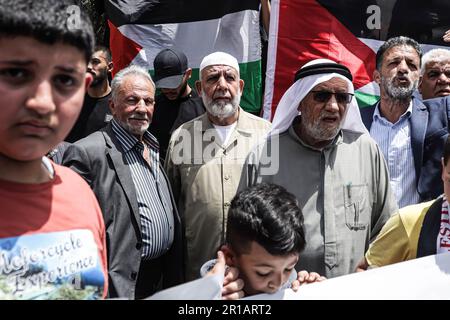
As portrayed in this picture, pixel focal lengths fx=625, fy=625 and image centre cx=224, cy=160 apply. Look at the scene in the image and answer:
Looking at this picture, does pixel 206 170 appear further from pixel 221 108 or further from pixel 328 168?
pixel 328 168

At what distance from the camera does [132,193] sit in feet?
11.1

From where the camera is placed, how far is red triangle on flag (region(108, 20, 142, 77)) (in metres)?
5.77

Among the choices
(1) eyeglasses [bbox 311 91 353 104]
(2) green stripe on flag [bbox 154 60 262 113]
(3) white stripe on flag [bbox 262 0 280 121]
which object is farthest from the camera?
(2) green stripe on flag [bbox 154 60 262 113]

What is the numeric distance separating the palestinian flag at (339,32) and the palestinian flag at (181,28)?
1.06 ft

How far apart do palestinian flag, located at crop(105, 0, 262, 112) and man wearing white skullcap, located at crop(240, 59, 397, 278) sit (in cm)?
220

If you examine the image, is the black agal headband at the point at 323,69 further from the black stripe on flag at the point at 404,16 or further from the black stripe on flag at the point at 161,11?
the black stripe on flag at the point at 161,11

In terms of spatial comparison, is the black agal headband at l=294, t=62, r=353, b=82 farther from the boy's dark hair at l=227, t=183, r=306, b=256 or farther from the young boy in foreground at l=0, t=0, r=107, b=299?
the young boy in foreground at l=0, t=0, r=107, b=299

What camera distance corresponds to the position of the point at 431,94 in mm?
4770

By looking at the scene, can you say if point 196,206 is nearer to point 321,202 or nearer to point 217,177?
point 217,177

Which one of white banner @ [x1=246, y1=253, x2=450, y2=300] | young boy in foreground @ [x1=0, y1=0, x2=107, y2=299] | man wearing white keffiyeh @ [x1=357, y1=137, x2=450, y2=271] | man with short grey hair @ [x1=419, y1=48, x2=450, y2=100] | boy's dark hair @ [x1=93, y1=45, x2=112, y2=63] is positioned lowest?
white banner @ [x1=246, y1=253, x2=450, y2=300]

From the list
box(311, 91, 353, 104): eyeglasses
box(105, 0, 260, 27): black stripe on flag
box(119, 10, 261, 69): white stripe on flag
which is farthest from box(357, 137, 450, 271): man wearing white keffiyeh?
box(105, 0, 260, 27): black stripe on flag

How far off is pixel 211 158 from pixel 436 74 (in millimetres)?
2013

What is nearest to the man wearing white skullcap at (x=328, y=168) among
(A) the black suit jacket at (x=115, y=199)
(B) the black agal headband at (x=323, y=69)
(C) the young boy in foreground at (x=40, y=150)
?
(B) the black agal headband at (x=323, y=69)

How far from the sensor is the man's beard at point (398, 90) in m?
4.22
